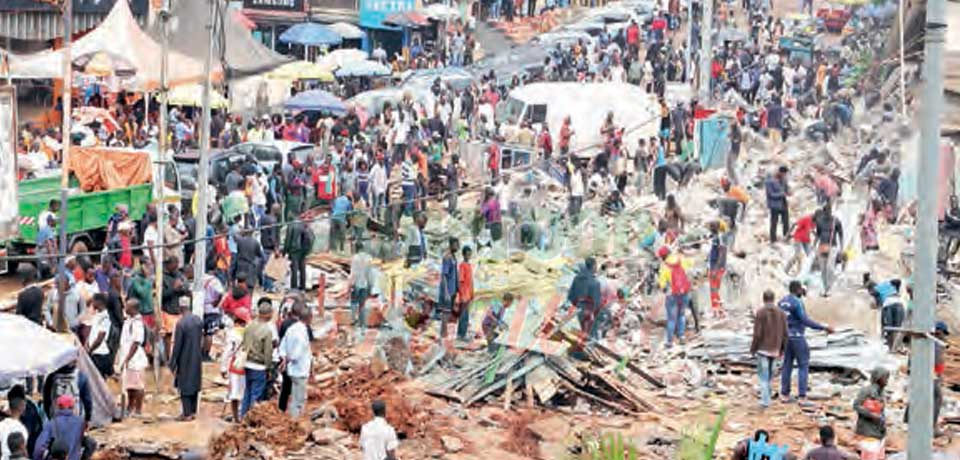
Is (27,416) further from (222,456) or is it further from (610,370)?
(610,370)

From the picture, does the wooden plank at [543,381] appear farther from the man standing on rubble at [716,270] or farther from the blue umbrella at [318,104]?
the blue umbrella at [318,104]

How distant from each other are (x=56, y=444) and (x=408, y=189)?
17.2m

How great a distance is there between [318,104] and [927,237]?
27.5 meters

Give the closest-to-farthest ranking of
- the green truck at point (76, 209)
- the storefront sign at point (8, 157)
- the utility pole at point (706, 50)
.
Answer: the storefront sign at point (8, 157), the green truck at point (76, 209), the utility pole at point (706, 50)

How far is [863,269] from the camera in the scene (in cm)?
2581

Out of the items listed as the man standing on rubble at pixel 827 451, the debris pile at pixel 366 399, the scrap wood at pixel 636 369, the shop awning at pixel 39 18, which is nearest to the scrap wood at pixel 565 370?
the scrap wood at pixel 636 369

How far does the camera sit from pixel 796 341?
65.1 ft

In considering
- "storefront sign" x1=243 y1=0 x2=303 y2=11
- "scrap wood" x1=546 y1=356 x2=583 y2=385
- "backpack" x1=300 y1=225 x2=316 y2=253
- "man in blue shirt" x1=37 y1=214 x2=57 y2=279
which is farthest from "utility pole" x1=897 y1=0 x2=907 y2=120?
"storefront sign" x1=243 y1=0 x2=303 y2=11

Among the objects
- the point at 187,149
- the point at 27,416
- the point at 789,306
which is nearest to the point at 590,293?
the point at 789,306

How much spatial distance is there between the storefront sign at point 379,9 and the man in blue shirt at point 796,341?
31.3 meters

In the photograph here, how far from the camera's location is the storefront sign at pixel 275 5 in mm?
49125

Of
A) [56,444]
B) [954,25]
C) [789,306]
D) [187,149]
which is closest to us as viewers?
[954,25]

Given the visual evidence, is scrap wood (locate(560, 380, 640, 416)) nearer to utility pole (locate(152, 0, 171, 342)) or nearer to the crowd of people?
the crowd of people

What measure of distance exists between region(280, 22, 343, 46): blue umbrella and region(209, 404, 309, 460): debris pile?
94.6 feet
